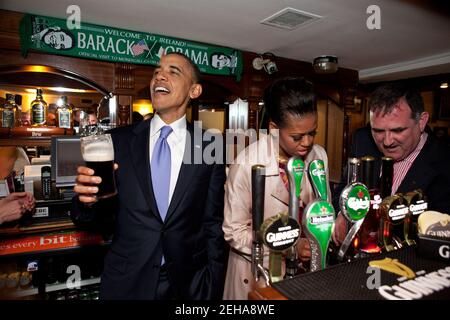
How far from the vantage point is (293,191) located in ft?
3.30

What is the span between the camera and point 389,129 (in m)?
1.64

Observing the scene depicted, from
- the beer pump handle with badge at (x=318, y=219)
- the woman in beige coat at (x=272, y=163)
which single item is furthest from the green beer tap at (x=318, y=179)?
the woman in beige coat at (x=272, y=163)

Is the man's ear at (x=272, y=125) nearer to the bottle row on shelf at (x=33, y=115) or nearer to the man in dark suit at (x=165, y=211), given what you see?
the man in dark suit at (x=165, y=211)

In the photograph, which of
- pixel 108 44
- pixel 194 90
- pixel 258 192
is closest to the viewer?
pixel 258 192

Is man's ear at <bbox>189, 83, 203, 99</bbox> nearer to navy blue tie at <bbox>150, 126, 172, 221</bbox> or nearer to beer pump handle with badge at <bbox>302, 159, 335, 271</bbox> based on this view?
navy blue tie at <bbox>150, 126, 172, 221</bbox>

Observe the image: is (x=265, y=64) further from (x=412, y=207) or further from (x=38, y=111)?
(x=412, y=207)

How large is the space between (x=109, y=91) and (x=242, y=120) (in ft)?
7.11

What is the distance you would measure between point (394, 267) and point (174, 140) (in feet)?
4.08

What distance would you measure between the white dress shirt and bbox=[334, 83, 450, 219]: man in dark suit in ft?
2.84

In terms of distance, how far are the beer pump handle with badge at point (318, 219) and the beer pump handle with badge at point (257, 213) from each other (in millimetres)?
144

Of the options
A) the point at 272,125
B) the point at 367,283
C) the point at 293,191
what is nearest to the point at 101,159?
the point at 293,191

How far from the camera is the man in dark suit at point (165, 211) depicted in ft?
5.04

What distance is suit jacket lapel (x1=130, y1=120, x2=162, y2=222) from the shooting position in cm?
154

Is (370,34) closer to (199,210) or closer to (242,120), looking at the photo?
(242,120)
